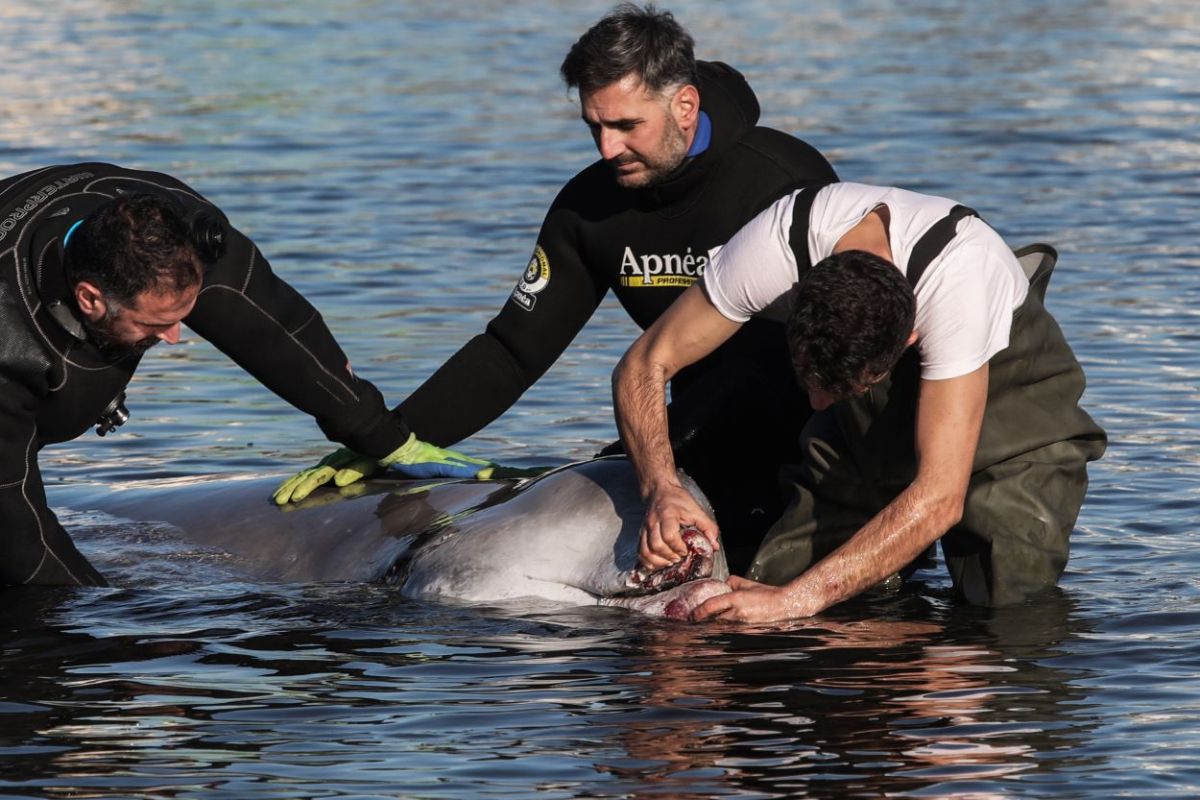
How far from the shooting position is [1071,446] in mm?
6852

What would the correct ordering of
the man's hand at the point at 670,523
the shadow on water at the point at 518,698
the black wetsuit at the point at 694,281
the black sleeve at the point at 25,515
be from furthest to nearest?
the black wetsuit at the point at 694,281 → the black sleeve at the point at 25,515 → the man's hand at the point at 670,523 → the shadow on water at the point at 518,698

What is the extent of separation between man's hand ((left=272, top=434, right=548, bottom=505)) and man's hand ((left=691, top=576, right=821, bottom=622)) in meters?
1.25

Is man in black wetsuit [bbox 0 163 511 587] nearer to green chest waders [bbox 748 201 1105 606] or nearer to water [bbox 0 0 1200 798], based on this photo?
water [bbox 0 0 1200 798]

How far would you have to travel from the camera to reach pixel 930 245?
618cm

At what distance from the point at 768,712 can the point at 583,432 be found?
4042 mm

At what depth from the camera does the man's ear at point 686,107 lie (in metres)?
7.17

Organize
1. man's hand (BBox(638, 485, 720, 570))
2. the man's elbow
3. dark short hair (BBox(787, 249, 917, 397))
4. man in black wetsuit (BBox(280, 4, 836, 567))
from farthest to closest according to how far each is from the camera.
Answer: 1. man in black wetsuit (BBox(280, 4, 836, 567))
2. man's hand (BBox(638, 485, 720, 570))
3. the man's elbow
4. dark short hair (BBox(787, 249, 917, 397))

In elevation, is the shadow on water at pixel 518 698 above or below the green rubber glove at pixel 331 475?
below

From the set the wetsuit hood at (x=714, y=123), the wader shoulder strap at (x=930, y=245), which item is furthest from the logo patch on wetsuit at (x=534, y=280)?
the wader shoulder strap at (x=930, y=245)

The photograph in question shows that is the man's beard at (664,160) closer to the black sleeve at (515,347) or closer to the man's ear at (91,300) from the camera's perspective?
the black sleeve at (515,347)

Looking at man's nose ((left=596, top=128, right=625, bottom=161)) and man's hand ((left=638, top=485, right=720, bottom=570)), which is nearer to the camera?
man's hand ((left=638, top=485, right=720, bottom=570))

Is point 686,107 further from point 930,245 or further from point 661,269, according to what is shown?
point 930,245

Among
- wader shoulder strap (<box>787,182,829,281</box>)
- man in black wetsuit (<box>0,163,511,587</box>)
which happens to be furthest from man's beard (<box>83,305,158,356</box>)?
wader shoulder strap (<box>787,182,829,281</box>)

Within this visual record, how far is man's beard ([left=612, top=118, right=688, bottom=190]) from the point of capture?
721 cm
